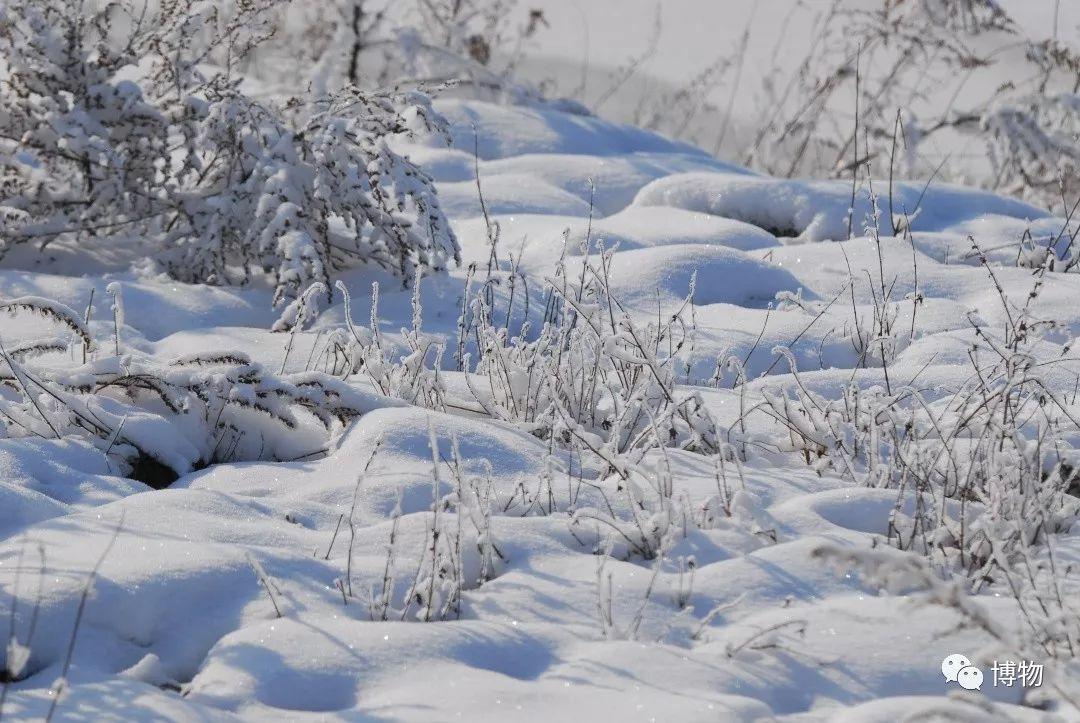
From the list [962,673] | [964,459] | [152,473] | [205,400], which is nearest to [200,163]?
[205,400]

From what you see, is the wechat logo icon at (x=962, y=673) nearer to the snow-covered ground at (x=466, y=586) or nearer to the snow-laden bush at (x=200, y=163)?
the snow-covered ground at (x=466, y=586)

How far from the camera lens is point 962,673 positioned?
1.70 meters

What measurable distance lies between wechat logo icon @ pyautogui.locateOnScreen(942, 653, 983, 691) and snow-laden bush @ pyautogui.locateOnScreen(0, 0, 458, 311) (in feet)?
7.47

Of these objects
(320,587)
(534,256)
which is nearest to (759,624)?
(320,587)

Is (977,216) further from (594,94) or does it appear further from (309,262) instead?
(594,94)

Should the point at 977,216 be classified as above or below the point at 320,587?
above

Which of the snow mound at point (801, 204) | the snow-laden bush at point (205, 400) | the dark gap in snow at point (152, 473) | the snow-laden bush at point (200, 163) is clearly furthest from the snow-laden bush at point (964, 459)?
the snow mound at point (801, 204)

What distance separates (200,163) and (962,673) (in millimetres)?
3053

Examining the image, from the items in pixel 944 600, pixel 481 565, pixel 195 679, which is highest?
pixel 944 600

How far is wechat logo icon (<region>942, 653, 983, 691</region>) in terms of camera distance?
5.55 feet

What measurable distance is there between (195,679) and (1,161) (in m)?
2.89

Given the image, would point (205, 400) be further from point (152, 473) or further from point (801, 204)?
point (801, 204)

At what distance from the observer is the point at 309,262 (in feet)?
11.5

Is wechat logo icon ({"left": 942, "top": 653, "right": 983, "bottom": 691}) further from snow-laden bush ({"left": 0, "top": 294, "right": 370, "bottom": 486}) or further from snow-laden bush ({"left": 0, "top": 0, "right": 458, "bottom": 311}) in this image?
snow-laden bush ({"left": 0, "top": 0, "right": 458, "bottom": 311})
